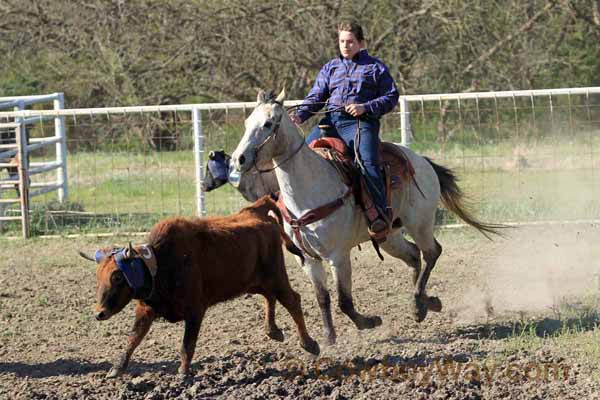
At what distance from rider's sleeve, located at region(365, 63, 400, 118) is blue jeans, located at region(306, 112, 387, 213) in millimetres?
127

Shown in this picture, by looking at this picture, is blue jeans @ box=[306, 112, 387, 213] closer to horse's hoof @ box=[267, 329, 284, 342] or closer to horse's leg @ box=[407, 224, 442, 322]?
horse's leg @ box=[407, 224, 442, 322]

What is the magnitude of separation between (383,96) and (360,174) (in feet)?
1.90

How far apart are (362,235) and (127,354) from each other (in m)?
1.97

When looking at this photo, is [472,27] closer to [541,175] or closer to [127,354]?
[541,175]

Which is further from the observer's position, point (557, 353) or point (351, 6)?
point (351, 6)

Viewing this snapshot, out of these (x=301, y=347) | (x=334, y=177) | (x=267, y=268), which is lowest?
(x=301, y=347)

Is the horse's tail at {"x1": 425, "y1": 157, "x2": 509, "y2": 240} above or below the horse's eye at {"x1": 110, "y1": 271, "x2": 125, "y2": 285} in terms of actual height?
above

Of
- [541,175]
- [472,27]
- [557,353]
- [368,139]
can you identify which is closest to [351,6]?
[472,27]

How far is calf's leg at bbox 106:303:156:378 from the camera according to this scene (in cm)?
610

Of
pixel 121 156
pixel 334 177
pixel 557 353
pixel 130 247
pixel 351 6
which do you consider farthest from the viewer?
pixel 351 6

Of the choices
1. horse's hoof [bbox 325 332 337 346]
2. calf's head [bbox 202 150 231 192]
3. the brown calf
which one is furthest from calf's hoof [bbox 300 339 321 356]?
calf's head [bbox 202 150 231 192]

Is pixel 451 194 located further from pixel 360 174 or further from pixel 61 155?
pixel 61 155

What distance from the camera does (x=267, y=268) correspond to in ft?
21.9

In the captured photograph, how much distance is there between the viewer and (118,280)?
573 centimetres
